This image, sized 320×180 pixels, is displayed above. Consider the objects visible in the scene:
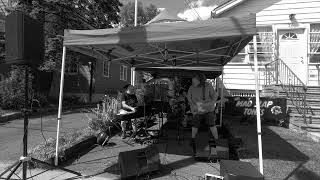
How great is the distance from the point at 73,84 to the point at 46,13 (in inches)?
282

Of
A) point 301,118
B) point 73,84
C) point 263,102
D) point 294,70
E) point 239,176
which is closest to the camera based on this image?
point 239,176

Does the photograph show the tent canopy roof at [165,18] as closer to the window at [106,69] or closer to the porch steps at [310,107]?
the window at [106,69]

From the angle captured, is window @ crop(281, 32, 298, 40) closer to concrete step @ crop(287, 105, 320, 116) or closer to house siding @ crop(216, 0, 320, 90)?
house siding @ crop(216, 0, 320, 90)

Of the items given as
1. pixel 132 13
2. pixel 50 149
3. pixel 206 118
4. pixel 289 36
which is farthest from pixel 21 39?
pixel 132 13

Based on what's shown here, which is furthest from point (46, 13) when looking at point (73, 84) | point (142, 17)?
point (142, 17)

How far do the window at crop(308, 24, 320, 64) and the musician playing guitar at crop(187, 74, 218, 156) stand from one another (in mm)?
7962

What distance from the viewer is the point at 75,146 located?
26.3ft

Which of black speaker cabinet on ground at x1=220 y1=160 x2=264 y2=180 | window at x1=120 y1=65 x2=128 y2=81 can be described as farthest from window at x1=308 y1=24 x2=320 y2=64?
window at x1=120 y1=65 x2=128 y2=81

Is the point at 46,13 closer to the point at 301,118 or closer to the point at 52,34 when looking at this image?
the point at 52,34

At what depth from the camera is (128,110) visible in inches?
365

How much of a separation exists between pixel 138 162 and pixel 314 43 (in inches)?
424

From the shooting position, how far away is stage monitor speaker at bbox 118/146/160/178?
6.19m

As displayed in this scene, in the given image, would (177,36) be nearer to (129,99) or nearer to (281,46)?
(129,99)

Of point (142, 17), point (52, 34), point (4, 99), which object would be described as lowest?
point (4, 99)
